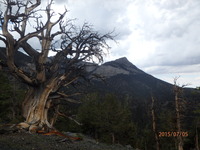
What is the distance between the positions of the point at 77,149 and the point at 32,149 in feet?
6.04

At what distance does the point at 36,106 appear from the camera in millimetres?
13375

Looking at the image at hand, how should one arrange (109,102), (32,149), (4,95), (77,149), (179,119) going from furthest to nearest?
(109,102)
(4,95)
(179,119)
(77,149)
(32,149)

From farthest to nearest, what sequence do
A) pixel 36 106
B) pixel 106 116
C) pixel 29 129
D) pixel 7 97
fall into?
pixel 106 116
pixel 7 97
pixel 36 106
pixel 29 129

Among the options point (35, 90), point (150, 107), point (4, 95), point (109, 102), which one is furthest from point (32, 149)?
point (109, 102)

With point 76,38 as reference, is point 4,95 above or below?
below

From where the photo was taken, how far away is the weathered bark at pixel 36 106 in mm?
13281

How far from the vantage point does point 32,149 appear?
25.0ft

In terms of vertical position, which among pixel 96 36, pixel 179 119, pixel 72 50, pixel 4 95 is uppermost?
pixel 96 36

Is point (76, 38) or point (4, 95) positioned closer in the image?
point (76, 38)

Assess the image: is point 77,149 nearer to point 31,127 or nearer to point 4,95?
point 31,127

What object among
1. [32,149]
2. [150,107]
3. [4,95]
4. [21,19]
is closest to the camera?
[32,149]

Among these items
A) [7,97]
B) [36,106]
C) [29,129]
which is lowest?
[29,129]

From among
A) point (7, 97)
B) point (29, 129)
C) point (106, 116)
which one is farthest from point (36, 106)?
point (106, 116)

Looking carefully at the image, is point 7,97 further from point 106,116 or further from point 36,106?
point 36,106
